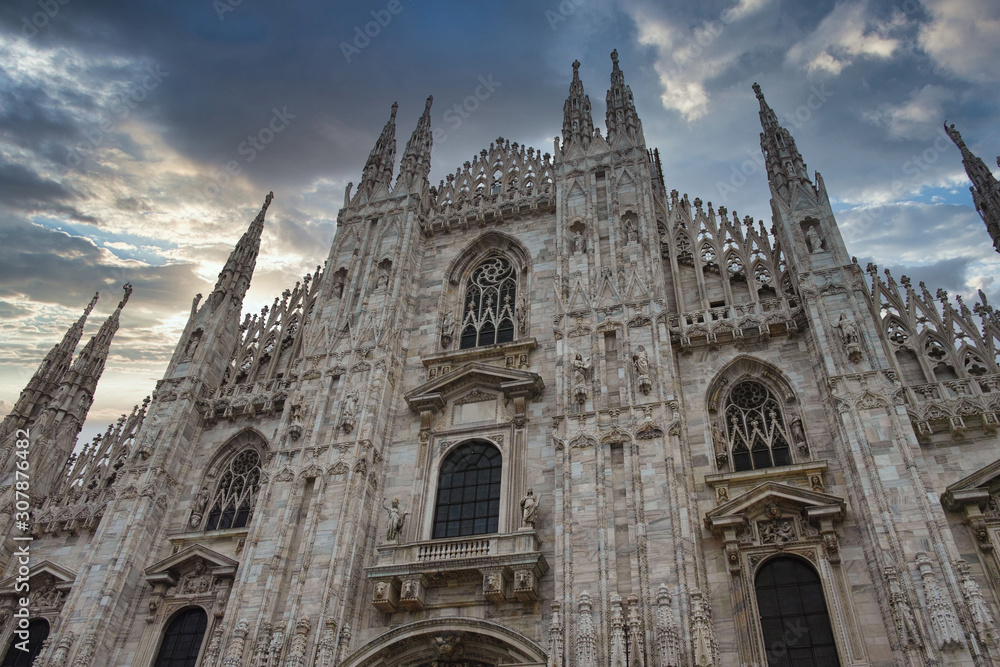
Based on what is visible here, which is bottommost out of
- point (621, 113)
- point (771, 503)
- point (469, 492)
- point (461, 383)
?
point (771, 503)

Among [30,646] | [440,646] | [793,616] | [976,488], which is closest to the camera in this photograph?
[793,616]

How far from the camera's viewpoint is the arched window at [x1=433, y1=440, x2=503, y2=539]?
1733 cm

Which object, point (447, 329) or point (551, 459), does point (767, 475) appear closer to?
point (551, 459)

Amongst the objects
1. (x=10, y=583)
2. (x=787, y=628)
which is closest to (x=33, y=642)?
(x=10, y=583)

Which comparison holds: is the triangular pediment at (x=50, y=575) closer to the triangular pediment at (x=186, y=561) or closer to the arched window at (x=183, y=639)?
the triangular pediment at (x=186, y=561)

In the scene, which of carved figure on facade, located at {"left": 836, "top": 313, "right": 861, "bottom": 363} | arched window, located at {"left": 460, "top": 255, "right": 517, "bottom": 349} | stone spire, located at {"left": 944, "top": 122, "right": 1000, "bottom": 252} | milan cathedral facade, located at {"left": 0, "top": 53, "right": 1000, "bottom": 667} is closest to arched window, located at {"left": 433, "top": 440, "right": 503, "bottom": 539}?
milan cathedral facade, located at {"left": 0, "top": 53, "right": 1000, "bottom": 667}

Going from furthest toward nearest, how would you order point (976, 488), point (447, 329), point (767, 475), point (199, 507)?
point (447, 329)
point (199, 507)
point (767, 475)
point (976, 488)

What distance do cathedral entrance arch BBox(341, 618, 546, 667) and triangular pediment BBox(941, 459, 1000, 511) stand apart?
8.71 m

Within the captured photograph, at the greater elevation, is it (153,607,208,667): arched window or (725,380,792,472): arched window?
(725,380,792,472): arched window

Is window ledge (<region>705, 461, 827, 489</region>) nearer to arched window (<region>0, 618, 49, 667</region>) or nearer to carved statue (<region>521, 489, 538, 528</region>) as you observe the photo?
carved statue (<region>521, 489, 538, 528</region>)

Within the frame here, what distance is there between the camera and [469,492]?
17.8 metres

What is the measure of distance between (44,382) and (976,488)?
27290mm

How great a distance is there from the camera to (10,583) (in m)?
19.6

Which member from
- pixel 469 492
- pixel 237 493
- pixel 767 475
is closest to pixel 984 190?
pixel 767 475
